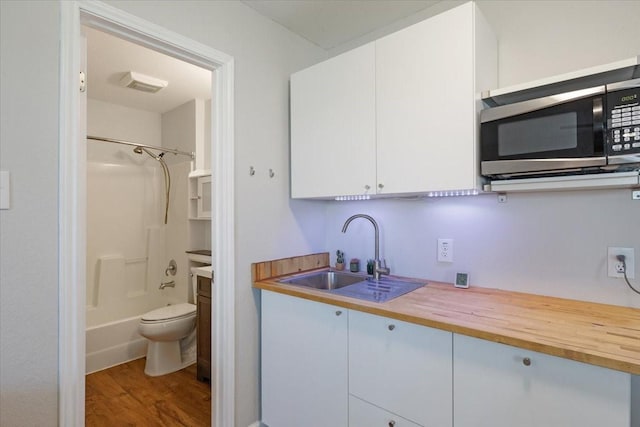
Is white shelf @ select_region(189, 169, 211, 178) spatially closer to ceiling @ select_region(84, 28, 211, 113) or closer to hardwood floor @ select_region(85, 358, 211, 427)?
ceiling @ select_region(84, 28, 211, 113)

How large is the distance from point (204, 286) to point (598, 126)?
2.42 m

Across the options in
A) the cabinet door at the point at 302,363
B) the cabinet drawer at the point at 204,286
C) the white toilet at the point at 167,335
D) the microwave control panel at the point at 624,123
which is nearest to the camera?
the microwave control panel at the point at 624,123

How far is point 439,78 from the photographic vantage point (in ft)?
4.64

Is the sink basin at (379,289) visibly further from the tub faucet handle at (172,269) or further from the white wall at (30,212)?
the tub faucet handle at (172,269)

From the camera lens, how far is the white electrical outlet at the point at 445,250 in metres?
1.73

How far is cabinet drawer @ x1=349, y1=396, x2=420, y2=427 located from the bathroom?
1.95 meters

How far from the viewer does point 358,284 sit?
178cm

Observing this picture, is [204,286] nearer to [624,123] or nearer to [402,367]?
[402,367]

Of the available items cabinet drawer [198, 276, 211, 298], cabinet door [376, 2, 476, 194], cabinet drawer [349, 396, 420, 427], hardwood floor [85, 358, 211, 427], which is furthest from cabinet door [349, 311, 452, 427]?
cabinet drawer [198, 276, 211, 298]

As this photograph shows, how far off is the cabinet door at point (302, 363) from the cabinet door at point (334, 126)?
2.14ft

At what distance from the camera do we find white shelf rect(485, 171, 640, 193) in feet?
3.65

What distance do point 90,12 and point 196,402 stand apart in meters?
2.30

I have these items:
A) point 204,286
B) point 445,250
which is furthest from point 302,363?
point 204,286

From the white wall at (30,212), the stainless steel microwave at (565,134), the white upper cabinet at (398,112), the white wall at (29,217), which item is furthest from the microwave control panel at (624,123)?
the white wall at (29,217)
